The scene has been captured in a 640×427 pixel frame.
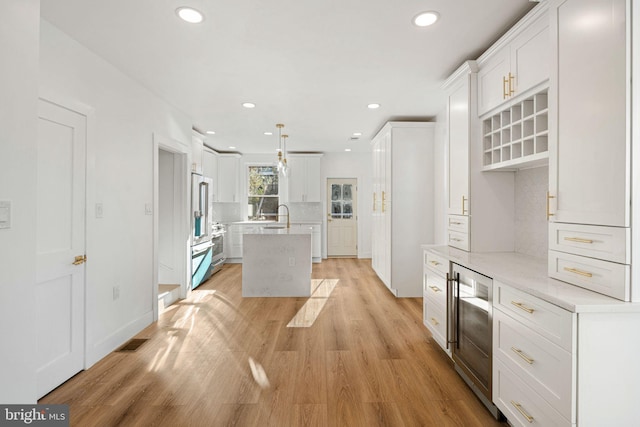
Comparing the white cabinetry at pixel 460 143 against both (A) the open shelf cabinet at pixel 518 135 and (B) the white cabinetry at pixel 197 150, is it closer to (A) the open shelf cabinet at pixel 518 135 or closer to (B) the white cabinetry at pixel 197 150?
(A) the open shelf cabinet at pixel 518 135

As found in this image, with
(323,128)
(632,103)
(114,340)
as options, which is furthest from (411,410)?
(323,128)

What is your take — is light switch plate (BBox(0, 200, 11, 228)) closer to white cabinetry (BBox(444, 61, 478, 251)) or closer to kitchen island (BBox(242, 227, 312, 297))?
white cabinetry (BBox(444, 61, 478, 251))

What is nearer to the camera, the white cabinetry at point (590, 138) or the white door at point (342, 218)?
the white cabinetry at point (590, 138)

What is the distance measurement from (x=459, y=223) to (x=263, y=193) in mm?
5462

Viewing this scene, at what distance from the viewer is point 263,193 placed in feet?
24.8

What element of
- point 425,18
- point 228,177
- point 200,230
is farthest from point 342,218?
point 425,18

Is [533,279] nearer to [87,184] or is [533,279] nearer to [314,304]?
[314,304]

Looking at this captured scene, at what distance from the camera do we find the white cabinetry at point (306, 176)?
7328 mm

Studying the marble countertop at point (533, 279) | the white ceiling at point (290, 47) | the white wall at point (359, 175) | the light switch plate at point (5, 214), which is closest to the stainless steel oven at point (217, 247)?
the white wall at point (359, 175)

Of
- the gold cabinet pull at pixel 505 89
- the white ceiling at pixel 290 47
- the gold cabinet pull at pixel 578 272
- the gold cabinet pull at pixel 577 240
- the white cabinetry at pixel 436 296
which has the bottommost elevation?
the white cabinetry at pixel 436 296

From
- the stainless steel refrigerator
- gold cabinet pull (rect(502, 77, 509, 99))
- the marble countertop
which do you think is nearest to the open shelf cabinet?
Result: gold cabinet pull (rect(502, 77, 509, 99))

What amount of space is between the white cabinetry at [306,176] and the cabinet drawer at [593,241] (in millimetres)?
5814

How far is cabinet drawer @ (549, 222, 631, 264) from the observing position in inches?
51.5

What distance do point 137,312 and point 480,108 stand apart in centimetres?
383
